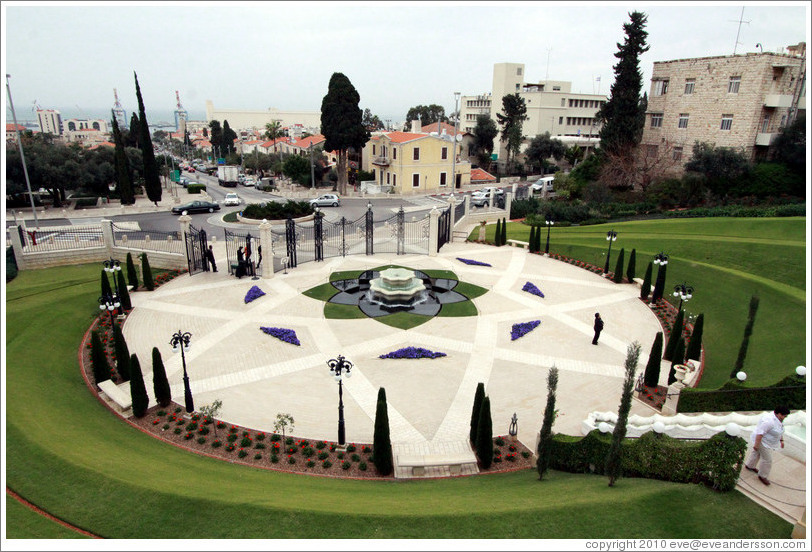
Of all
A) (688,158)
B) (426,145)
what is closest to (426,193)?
(426,145)

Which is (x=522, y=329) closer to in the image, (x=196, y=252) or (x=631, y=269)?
(x=631, y=269)

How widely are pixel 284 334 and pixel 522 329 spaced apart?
958cm

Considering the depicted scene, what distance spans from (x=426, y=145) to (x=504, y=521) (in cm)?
5189

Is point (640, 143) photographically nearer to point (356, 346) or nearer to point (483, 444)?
point (356, 346)

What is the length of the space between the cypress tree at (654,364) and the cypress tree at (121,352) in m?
16.7

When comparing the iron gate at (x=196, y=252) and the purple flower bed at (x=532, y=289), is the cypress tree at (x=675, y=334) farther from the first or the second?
the iron gate at (x=196, y=252)

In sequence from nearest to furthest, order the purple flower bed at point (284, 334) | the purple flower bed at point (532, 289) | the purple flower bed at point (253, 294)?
the purple flower bed at point (284, 334), the purple flower bed at point (253, 294), the purple flower bed at point (532, 289)

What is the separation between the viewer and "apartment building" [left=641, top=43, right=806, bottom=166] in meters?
36.7

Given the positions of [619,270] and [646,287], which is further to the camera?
[619,270]

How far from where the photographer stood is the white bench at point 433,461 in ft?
37.3

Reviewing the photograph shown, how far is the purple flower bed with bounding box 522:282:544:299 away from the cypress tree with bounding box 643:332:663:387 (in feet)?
25.4

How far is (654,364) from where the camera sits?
1518 centimetres

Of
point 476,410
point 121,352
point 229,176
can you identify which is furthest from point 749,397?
point 229,176

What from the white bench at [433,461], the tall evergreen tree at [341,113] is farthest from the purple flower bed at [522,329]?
the tall evergreen tree at [341,113]
